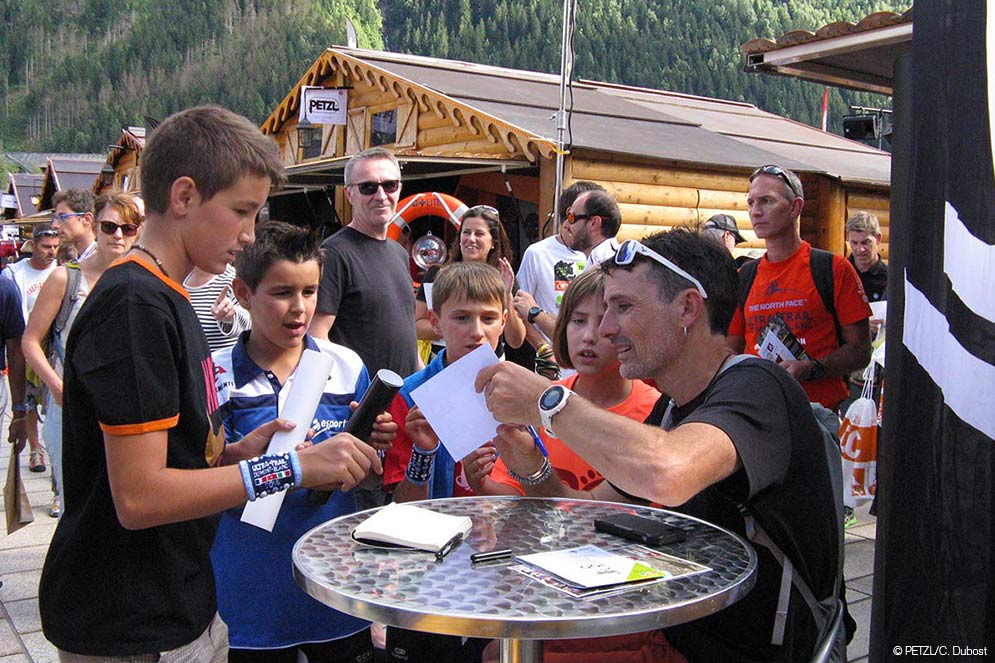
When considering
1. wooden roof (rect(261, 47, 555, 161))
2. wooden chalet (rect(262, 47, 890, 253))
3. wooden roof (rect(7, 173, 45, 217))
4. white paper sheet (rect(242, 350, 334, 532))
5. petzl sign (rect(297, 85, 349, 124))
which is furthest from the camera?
wooden roof (rect(7, 173, 45, 217))

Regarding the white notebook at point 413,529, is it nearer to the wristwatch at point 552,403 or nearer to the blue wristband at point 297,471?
the blue wristband at point 297,471

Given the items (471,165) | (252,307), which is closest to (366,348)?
(252,307)

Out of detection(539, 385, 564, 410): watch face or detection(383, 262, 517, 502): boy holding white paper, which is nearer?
detection(539, 385, 564, 410): watch face

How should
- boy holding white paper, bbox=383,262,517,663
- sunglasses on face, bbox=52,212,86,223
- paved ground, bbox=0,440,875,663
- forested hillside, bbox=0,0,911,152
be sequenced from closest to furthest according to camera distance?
boy holding white paper, bbox=383,262,517,663 < paved ground, bbox=0,440,875,663 < sunglasses on face, bbox=52,212,86,223 < forested hillside, bbox=0,0,911,152

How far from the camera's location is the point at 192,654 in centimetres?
182

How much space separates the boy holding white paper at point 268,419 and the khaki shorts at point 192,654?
48 centimetres

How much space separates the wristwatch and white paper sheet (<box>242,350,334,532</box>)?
59 cm

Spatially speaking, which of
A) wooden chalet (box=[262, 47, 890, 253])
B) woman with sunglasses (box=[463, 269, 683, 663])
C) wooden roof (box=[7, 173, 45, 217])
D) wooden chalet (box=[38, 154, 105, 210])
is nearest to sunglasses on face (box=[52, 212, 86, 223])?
wooden chalet (box=[262, 47, 890, 253])

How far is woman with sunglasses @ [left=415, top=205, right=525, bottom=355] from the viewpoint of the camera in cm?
523

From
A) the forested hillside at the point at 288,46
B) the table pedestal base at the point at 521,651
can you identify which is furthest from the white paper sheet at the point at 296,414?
the forested hillside at the point at 288,46

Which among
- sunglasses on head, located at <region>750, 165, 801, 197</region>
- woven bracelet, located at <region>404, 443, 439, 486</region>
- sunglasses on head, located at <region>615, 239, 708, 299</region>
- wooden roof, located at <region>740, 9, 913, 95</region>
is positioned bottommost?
woven bracelet, located at <region>404, 443, 439, 486</region>

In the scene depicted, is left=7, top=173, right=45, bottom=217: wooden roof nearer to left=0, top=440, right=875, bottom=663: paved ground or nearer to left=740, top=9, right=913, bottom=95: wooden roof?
left=0, top=440, right=875, bottom=663: paved ground

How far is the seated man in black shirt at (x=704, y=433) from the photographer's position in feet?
6.07

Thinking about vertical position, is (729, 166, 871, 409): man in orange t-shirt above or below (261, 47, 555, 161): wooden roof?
below
